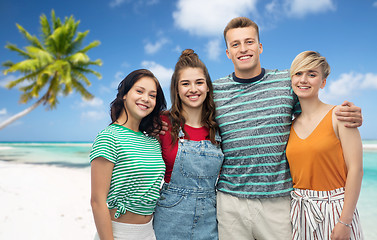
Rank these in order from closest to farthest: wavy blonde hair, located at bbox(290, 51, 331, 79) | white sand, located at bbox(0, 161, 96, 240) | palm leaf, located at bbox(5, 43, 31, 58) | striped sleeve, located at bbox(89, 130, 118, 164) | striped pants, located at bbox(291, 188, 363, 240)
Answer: striped sleeve, located at bbox(89, 130, 118, 164) < striped pants, located at bbox(291, 188, 363, 240) < wavy blonde hair, located at bbox(290, 51, 331, 79) < white sand, located at bbox(0, 161, 96, 240) < palm leaf, located at bbox(5, 43, 31, 58)

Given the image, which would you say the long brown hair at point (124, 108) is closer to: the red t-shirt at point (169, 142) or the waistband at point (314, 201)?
the red t-shirt at point (169, 142)

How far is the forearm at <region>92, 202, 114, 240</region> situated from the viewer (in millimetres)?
2393

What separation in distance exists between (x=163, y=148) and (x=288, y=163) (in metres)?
1.28

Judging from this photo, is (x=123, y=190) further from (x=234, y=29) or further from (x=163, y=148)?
(x=234, y=29)

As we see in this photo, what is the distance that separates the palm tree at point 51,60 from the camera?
18.0 metres

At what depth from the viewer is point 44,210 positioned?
7.37 metres

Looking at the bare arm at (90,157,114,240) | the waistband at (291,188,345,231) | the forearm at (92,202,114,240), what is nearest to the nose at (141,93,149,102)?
the bare arm at (90,157,114,240)

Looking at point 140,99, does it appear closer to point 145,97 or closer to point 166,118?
point 145,97

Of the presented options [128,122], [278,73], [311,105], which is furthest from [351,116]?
[128,122]

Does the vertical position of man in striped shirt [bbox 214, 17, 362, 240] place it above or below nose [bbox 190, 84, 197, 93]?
below

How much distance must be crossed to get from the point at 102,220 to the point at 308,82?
2249mm

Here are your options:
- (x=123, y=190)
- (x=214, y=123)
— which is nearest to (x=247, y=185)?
(x=214, y=123)

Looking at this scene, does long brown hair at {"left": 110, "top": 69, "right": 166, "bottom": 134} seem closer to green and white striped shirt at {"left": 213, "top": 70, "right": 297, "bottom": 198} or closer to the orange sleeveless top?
green and white striped shirt at {"left": 213, "top": 70, "right": 297, "bottom": 198}

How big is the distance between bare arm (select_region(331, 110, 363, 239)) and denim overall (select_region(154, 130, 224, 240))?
1124 millimetres
